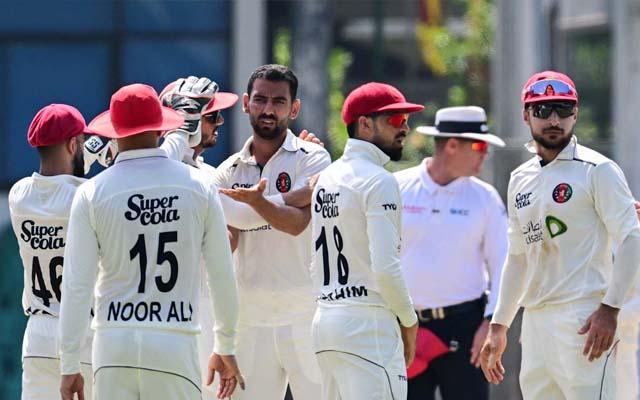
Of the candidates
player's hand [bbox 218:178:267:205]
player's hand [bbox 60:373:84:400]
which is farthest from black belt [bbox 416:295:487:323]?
player's hand [bbox 60:373:84:400]

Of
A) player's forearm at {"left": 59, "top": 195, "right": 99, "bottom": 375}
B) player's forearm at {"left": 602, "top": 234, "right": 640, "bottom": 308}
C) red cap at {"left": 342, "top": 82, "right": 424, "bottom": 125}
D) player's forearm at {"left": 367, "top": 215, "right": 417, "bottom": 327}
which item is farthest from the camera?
red cap at {"left": 342, "top": 82, "right": 424, "bottom": 125}

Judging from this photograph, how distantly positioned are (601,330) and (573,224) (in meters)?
0.52

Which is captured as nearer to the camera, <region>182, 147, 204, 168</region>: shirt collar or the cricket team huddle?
the cricket team huddle

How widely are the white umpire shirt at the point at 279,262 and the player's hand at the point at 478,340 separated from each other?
1.62 metres

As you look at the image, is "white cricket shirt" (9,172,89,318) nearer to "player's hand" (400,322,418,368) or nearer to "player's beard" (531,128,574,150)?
"player's hand" (400,322,418,368)

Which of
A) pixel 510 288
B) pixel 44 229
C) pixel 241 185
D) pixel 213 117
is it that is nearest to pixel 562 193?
pixel 510 288

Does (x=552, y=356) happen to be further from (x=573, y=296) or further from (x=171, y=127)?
(x=171, y=127)

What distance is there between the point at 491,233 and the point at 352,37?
33.8m

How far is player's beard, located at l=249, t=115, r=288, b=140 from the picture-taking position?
7.73 metres

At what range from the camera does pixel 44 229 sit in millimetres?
7273

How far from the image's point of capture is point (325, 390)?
7172 millimetres

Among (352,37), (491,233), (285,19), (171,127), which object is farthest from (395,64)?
(171,127)

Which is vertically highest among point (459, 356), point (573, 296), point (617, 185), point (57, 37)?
point (57, 37)

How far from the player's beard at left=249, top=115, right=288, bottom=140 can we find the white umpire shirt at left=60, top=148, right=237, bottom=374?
1332 mm
